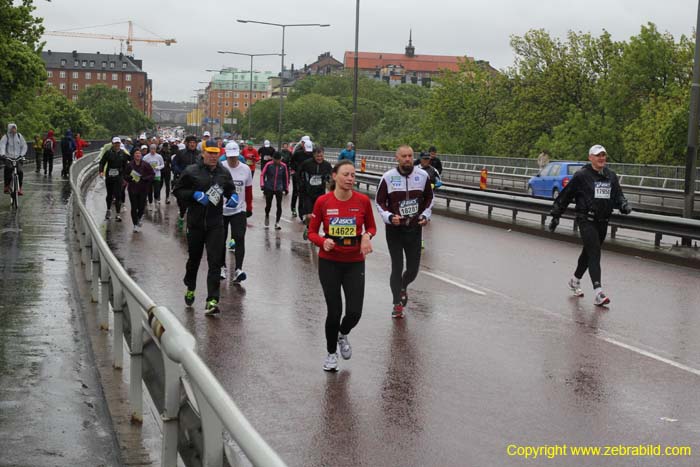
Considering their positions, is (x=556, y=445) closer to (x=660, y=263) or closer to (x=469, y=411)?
(x=469, y=411)

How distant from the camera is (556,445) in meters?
6.52

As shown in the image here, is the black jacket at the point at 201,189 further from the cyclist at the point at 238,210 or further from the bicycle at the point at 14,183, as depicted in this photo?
the bicycle at the point at 14,183

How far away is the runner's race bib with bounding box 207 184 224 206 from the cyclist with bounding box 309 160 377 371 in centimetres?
279

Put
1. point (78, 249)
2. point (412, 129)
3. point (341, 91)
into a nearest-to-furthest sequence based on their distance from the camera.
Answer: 1. point (78, 249)
2. point (412, 129)
3. point (341, 91)

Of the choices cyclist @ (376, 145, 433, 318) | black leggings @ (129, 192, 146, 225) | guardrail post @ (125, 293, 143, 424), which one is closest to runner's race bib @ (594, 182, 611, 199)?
cyclist @ (376, 145, 433, 318)

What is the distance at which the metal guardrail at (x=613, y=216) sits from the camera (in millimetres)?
19062

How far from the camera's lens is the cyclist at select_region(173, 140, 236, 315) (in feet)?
36.7

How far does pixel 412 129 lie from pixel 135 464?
427 feet

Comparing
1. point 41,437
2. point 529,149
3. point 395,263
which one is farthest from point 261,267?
point 529,149

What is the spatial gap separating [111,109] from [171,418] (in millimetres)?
191534

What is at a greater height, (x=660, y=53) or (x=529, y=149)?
(x=660, y=53)

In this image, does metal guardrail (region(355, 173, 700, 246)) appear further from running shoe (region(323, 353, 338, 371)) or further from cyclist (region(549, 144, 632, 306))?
running shoe (region(323, 353, 338, 371))

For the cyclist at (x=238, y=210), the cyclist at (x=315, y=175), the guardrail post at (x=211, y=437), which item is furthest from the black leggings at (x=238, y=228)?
the guardrail post at (x=211, y=437)

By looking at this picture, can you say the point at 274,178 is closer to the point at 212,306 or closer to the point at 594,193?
the point at 594,193
